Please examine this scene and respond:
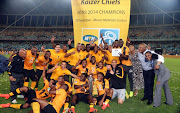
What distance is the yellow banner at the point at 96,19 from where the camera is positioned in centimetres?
578

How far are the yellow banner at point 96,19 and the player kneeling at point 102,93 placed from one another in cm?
177

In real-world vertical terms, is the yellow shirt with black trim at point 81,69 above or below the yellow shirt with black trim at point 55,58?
below

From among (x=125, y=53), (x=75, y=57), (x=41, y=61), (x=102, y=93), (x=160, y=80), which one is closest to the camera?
(x=160, y=80)

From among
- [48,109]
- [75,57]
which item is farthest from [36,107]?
[75,57]

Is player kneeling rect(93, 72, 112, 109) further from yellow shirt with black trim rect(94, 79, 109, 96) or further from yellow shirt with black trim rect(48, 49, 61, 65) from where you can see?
yellow shirt with black trim rect(48, 49, 61, 65)

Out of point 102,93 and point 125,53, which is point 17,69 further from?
point 125,53

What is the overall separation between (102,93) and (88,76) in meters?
0.90

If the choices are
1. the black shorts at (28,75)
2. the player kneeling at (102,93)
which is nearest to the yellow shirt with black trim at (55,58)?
the black shorts at (28,75)

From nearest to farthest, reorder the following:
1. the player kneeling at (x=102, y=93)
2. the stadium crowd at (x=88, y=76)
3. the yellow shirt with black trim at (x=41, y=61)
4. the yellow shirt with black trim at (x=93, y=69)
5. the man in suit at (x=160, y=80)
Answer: the stadium crowd at (x=88, y=76)
the man in suit at (x=160, y=80)
the player kneeling at (x=102, y=93)
the yellow shirt with black trim at (x=41, y=61)
the yellow shirt with black trim at (x=93, y=69)

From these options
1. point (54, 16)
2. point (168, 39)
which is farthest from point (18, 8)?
point (168, 39)

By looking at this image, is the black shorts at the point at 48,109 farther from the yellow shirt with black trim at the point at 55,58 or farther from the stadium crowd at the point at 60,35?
the stadium crowd at the point at 60,35

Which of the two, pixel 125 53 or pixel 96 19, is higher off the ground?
pixel 96 19

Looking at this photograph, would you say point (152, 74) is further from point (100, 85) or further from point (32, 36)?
point (32, 36)

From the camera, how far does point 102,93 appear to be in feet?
16.1
